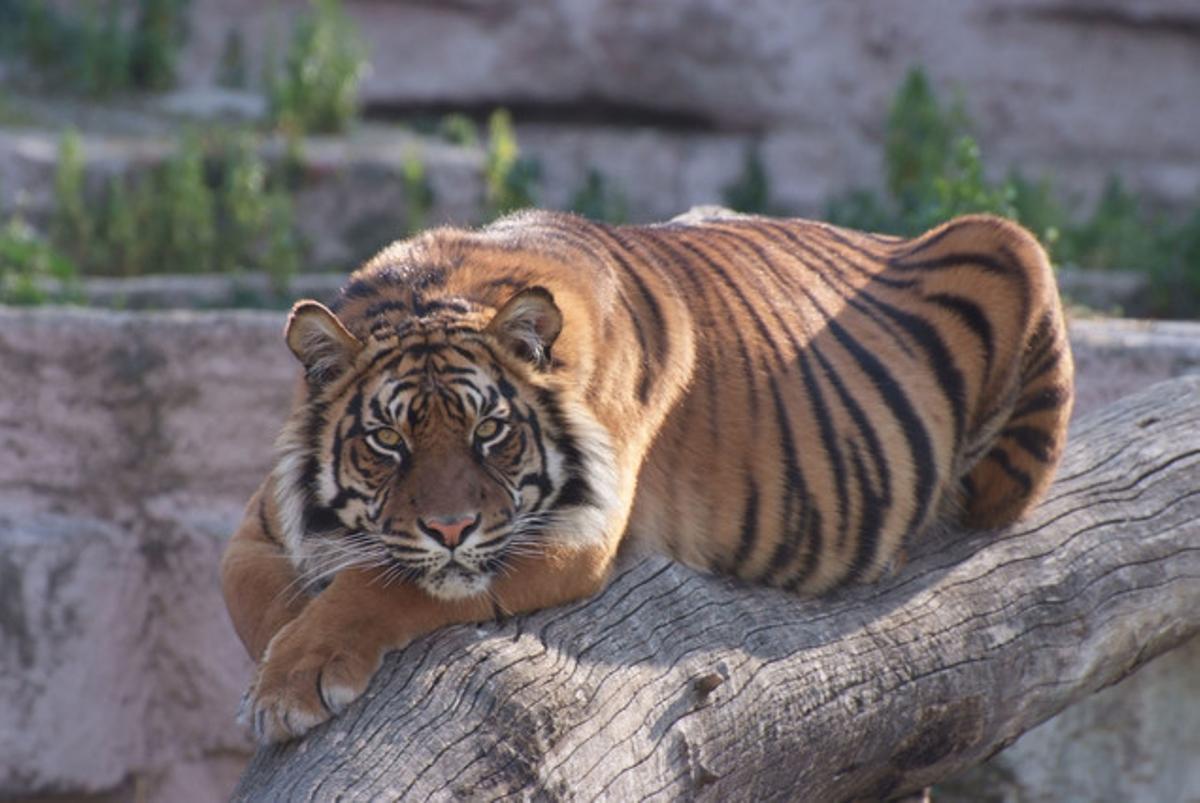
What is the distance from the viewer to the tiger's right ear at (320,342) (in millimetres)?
2732

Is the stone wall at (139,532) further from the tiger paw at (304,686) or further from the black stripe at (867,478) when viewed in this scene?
the tiger paw at (304,686)

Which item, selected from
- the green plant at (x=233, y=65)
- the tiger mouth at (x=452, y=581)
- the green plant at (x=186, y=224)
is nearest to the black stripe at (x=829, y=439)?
the tiger mouth at (x=452, y=581)

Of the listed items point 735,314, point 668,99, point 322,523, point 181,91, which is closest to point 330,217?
point 181,91

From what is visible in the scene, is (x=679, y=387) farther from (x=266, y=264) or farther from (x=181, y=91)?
(x=181, y=91)

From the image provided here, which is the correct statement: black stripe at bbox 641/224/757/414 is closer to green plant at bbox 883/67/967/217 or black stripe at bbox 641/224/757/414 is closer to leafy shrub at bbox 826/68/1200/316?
leafy shrub at bbox 826/68/1200/316

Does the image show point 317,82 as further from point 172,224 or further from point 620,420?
point 620,420

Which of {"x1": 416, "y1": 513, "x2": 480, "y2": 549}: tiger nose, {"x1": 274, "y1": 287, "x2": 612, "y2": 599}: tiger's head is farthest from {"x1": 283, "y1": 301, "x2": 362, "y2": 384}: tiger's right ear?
{"x1": 416, "y1": 513, "x2": 480, "y2": 549}: tiger nose

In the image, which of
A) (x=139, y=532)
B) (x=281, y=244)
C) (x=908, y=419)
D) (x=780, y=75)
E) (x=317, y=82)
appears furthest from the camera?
(x=780, y=75)

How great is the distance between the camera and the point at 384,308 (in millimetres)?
2889

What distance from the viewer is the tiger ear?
2773 millimetres

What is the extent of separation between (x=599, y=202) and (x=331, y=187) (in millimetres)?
1064

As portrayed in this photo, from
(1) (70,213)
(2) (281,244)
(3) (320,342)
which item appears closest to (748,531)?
(3) (320,342)

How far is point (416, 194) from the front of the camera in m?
7.20

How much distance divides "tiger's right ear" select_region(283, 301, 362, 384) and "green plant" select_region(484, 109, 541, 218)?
164 inches
